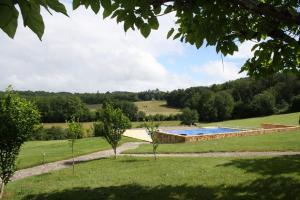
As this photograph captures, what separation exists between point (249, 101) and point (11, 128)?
3154 inches

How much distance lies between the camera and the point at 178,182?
14578 mm

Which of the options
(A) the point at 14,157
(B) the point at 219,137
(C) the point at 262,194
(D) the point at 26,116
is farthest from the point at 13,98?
(B) the point at 219,137

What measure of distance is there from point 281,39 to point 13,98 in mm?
11994

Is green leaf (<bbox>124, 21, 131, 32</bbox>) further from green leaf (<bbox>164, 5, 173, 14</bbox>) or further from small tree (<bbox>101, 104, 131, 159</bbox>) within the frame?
small tree (<bbox>101, 104, 131, 159</bbox>)

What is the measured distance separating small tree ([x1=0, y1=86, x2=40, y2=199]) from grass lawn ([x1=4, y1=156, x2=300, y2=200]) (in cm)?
120

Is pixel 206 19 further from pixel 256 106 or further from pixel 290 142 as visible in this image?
pixel 256 106

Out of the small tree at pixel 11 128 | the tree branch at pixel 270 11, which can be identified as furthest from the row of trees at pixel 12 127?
the tree branch at pixel 270 11

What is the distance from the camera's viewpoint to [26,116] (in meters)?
15.5

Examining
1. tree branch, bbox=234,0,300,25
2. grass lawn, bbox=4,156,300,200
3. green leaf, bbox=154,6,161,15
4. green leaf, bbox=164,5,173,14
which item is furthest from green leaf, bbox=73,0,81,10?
grass lawn, bbox=4,156,300,200

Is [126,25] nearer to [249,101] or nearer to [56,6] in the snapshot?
[56,6]

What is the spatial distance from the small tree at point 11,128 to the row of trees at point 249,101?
238 feet

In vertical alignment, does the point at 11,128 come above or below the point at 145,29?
below

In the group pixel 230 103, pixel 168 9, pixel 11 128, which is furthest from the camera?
pixel 230 103

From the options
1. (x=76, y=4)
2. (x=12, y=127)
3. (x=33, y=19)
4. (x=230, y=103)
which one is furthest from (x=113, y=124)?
(x=230, y=103)
